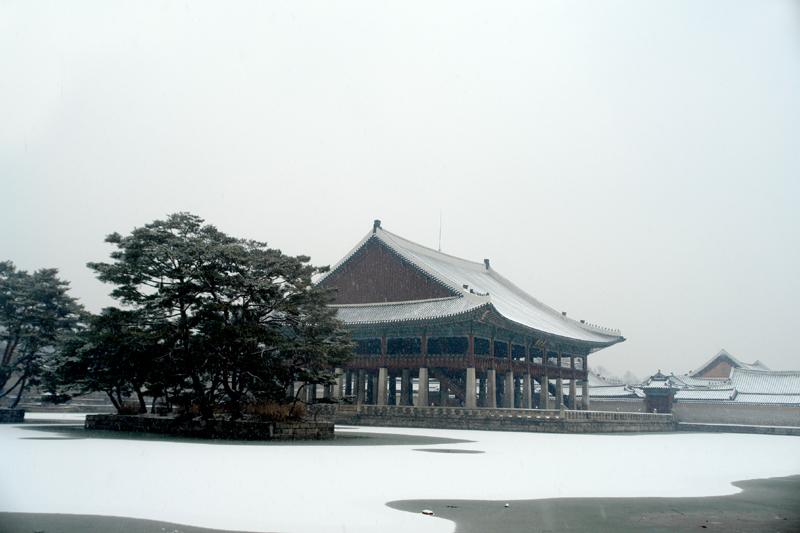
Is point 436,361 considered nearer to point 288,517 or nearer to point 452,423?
point 452,423

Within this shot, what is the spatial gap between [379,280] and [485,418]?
1372 centimetres

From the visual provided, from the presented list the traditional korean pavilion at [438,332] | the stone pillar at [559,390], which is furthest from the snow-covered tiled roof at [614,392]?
the stone pillar at [559,390]

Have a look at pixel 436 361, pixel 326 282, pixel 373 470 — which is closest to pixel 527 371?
pixel 436 361

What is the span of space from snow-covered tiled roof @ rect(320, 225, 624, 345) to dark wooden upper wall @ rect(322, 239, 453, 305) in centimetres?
46

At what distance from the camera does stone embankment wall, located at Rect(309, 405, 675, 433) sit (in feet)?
104

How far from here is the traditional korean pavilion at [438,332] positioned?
1415 inches

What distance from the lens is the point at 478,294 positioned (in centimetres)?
3544

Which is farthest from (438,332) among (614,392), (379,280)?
(614,392)

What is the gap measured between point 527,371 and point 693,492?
2958 cm

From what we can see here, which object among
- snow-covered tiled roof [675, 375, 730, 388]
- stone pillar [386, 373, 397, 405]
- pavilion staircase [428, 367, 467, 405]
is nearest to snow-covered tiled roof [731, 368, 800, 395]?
snow-covered tiled roof [675, 375, 730, 388]

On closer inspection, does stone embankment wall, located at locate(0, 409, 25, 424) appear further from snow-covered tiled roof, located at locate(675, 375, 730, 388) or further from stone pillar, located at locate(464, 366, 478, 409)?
snow-covered tiled roof, located at locate(675, 375, 730, 388)

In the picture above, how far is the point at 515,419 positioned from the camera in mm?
31984

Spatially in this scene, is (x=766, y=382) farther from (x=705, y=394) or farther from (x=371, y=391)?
(x=371, y=391)

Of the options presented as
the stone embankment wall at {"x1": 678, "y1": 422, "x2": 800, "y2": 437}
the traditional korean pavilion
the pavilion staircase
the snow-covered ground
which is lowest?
the stone embankment wall at {"x1": 678, "y1": 422, "x2": 800, "y2": 437}
